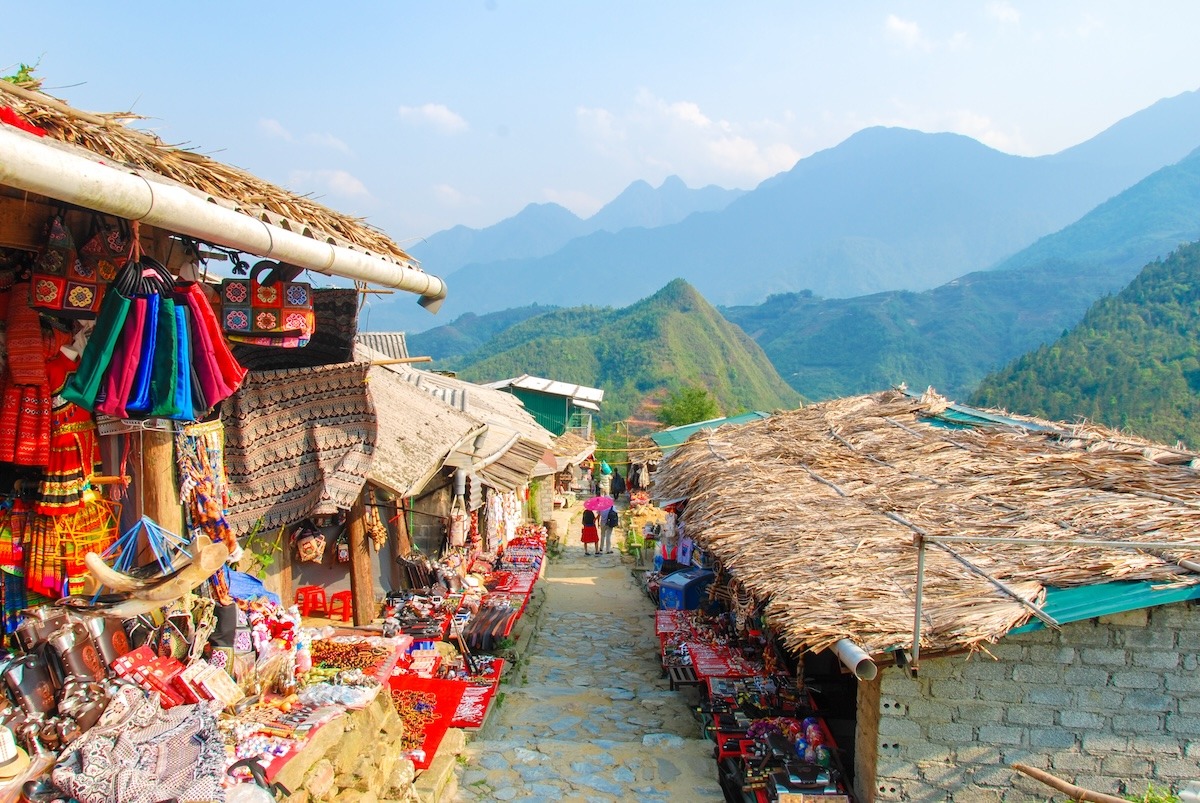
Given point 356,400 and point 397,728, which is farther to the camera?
point 356,400

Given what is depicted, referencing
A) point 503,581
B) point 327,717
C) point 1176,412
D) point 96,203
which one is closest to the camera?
point 96,203

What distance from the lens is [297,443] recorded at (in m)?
7.70

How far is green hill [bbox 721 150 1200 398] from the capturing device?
9862 centimetres

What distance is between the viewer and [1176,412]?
32344 millimetres

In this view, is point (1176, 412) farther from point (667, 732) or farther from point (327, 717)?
point (327, 717)

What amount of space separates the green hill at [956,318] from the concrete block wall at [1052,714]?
86.3m

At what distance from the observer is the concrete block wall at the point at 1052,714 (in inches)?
247

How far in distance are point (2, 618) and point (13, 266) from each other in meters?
2.14

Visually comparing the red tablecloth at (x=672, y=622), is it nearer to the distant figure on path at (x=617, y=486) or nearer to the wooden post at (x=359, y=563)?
the wooden post at (x=359, y=563)

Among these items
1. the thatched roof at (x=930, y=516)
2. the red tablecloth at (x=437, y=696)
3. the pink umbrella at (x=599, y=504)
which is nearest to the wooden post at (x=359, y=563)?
the red tablecloth at (x=437, y=696)

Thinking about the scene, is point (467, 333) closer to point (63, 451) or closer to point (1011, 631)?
point (63, 451)

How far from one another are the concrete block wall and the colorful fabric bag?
5.42 metres

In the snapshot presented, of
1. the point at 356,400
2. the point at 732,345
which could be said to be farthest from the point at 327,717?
the point at 732,345

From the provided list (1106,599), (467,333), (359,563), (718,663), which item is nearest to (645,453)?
(718,663)
